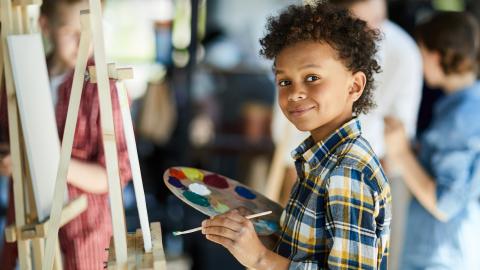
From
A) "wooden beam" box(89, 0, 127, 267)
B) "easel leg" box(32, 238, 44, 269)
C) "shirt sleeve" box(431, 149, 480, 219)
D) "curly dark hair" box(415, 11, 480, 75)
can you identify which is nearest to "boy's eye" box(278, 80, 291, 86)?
"wooden beam" box(89, 0, 127, 267)

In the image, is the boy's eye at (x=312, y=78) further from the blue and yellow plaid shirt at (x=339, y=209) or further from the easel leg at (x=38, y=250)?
the easel leg at (x=38, y=250)

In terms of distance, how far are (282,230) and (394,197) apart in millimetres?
1339

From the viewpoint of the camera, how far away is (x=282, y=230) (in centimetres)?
131

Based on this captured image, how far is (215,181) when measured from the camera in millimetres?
1457

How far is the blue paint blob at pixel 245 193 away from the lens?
1456 millimetres

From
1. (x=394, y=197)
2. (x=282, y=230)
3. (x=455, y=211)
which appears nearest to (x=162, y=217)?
(x=394, y=197)

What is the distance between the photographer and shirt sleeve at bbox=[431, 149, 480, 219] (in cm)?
197

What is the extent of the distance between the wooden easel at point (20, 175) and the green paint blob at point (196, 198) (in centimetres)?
33

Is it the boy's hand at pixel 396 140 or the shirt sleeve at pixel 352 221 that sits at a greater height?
the shirt sleeve at pixel 352 221

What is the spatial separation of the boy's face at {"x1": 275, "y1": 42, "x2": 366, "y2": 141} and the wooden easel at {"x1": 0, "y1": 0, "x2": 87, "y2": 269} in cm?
60

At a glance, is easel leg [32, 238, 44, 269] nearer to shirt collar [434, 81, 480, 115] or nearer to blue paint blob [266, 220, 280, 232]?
blue paint blob [266, 220, 280, 232]

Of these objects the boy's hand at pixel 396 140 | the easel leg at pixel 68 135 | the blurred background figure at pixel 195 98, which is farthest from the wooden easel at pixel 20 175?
the blurred background figure at pixel 195 98

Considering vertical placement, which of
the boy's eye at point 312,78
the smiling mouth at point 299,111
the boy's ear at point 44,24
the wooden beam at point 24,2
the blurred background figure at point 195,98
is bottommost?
the blurred background figure at point 195,98

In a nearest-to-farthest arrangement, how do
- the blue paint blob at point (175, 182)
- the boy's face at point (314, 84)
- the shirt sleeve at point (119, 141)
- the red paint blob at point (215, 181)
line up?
the boy's face at point (314, 84) → the blue paint blob at point (175, 182) → the red paint blob at point (215, 181) → the shirt sleeve at point (119, 141)
